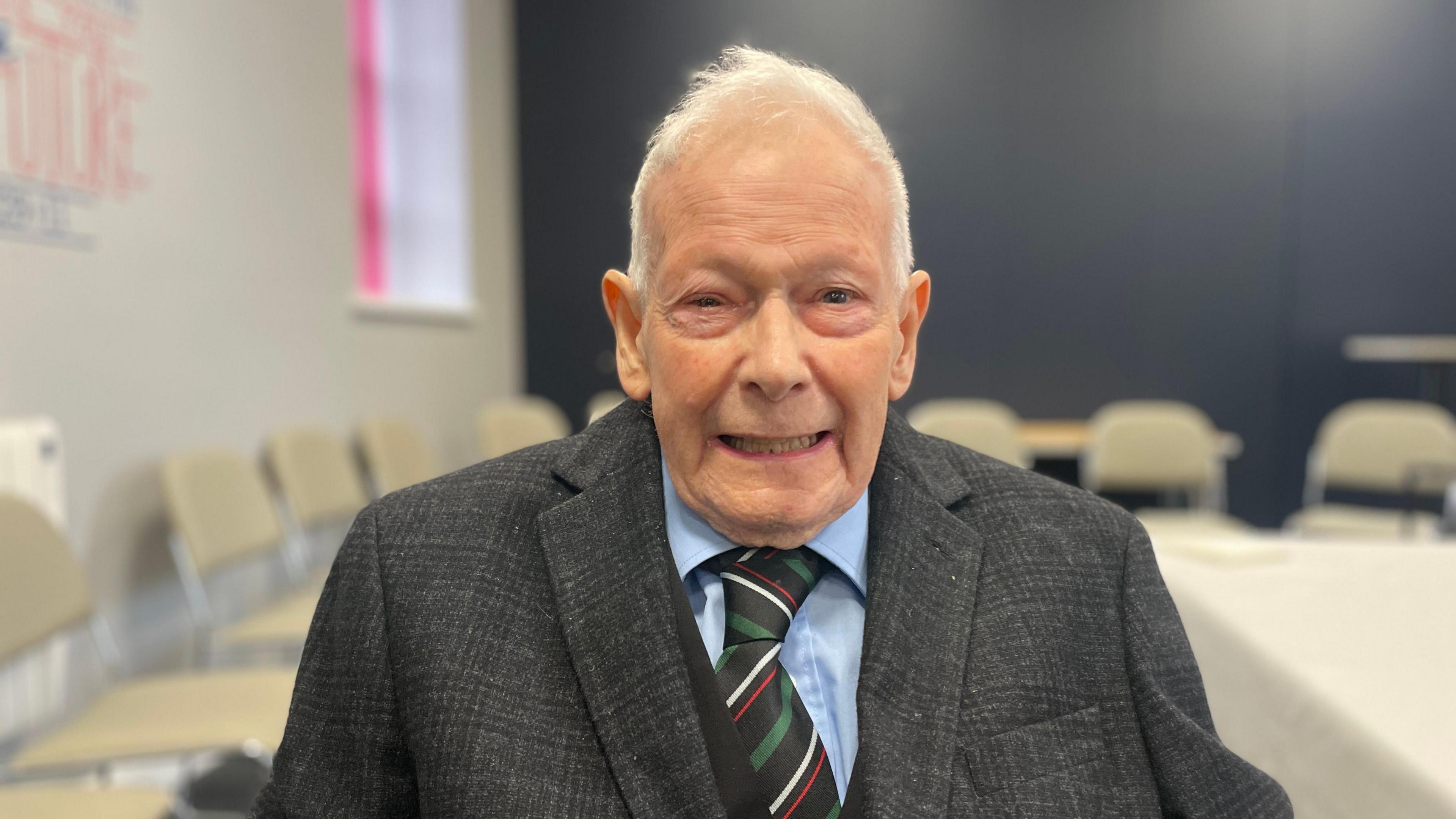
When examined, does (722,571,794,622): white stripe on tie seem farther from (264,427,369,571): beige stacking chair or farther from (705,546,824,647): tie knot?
(264,427,369,571): beige stacking chair

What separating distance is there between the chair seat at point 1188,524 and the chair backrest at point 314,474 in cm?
308

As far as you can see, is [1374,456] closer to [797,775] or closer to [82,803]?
[797,775]

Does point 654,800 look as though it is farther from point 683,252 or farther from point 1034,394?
point 1034,394

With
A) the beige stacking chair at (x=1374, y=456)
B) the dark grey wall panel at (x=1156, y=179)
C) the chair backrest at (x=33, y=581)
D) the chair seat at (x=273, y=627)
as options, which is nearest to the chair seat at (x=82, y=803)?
the chair backrest at (x=33, y=581)

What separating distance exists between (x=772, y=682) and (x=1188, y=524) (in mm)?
3730

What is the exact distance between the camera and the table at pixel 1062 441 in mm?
4926

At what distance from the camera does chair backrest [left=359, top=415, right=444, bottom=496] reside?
4.12m

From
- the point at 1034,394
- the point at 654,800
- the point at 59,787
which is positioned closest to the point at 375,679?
the point at 654,800

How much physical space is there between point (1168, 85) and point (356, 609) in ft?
20.8

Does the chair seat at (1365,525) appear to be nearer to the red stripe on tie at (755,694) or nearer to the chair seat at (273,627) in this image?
the red stripe on tie at (755,694)

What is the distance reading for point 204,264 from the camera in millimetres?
3242

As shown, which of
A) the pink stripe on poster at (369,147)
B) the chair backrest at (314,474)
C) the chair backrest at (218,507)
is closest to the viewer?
the chair backrest at (218,507)

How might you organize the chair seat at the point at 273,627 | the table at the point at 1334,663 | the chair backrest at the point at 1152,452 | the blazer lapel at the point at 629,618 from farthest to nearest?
the chair backrest at the point at 1152,452 → the chair seat at the point at 273,627 → the table at the point at 1334,663 → the blazer lapel at the point at 629,618

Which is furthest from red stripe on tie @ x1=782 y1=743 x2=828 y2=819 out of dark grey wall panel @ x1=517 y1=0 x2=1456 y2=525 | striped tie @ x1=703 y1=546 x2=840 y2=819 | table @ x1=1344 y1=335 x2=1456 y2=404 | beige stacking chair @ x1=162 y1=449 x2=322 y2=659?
table @ x1=1344 y1=335 x2=1456 y2=404
